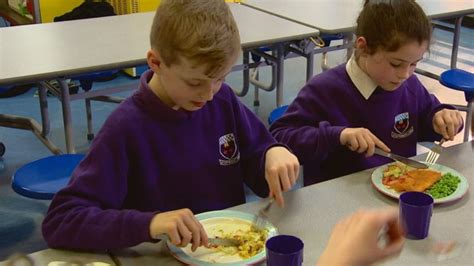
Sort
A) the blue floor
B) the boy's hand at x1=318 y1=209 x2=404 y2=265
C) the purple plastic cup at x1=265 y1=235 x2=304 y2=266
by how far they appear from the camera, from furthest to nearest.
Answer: the blue floor
the purple plastic cup at x1=265 y1=235 x2=304 y2=266
the boy's hand at x1=318 y1=209 x2=404 y2=265

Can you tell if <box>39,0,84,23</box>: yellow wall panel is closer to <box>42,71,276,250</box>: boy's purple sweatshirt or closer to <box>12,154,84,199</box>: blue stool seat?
<box>12,154,84,199</box>: blue stool seat

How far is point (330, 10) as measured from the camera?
344cm

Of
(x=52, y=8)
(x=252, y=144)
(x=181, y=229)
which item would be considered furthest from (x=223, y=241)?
(x=52, y=8)

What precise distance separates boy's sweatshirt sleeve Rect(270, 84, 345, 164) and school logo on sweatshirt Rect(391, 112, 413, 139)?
211 millimetres

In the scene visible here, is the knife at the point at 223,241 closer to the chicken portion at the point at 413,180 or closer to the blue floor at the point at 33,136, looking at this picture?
the chicken portion at the point at 413,180

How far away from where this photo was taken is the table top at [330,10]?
3.09 metres

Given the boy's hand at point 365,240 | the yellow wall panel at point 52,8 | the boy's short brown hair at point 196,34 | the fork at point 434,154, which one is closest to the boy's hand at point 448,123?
the fork at point 434,154

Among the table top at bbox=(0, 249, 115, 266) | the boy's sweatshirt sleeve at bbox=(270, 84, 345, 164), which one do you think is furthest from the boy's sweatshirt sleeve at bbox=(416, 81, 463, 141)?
the table top at bbox=(0, 249, 115, 266)

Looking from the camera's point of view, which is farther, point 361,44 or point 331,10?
point 331,10

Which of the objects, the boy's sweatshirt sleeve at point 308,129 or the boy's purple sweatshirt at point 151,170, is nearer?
the boy's purple sweatshirt at point 151,170

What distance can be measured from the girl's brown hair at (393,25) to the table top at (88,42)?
1107 mm

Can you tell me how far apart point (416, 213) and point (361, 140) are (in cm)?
34

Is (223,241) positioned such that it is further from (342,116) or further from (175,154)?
(342,116)

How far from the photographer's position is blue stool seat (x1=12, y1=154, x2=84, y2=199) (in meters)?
2.10
